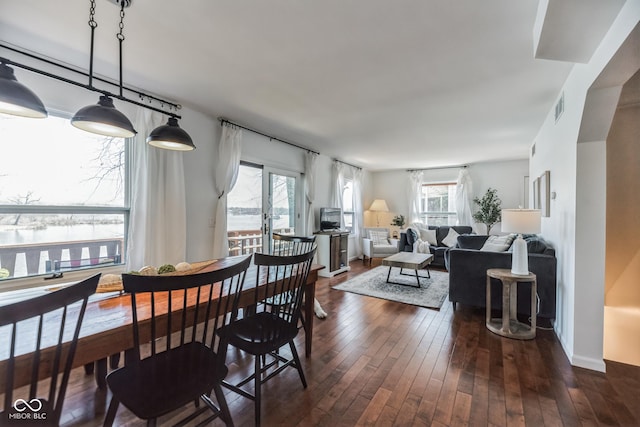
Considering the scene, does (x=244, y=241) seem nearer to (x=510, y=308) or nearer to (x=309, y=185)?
(x=309, y=185)

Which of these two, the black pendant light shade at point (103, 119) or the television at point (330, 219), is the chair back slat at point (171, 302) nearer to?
the black pendant light shade at point (103, 119)

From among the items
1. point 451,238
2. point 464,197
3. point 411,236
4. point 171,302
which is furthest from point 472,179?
point 171,302

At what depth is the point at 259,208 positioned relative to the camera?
4.33 m

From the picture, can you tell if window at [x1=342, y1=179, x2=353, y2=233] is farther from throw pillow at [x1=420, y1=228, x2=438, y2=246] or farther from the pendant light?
the pendant light

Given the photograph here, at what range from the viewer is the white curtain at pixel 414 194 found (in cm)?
721

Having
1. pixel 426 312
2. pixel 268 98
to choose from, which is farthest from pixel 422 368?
pixel 268 98

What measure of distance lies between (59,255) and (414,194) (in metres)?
6.92

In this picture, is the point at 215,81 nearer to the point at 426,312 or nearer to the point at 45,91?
the point at 45,91

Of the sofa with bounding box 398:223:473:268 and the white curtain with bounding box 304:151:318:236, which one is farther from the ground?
the white curtain with bounding box 304:151:318:236

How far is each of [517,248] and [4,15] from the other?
4.51 m

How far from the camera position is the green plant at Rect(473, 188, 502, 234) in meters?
5.98

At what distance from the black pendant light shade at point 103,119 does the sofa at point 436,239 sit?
211 inches

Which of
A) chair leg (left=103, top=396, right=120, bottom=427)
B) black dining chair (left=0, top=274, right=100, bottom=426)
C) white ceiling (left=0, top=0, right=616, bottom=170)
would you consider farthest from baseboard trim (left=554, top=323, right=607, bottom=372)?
black dining chair (left=0, top=274, right=100, bottom=426)

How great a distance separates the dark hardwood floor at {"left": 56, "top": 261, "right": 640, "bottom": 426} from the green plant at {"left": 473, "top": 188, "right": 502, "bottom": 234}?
147 inches
